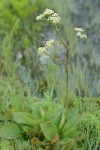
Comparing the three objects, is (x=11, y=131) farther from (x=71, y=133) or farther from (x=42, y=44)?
(x=42, y=44)

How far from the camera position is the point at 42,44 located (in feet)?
14.4

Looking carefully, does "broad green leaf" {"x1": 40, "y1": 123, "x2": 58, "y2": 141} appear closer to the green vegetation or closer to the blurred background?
the green vegetation

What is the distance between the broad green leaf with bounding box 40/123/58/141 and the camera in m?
2.43

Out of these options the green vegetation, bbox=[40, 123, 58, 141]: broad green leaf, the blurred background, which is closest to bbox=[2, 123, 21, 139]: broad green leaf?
the green vegetation

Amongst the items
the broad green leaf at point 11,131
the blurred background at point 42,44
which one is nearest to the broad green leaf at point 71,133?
the broad green leaf at point 11,131

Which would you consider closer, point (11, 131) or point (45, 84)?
point (11, 131)

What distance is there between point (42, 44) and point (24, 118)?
192 centimetres

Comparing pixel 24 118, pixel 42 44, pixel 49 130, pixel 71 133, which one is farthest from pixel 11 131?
pixel 42 44

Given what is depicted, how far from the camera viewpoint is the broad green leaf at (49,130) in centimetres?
243

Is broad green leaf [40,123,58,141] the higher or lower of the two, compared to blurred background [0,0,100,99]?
lower

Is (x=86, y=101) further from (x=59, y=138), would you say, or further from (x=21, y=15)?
(x=21, y=15)

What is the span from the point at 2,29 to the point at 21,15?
0.30 m

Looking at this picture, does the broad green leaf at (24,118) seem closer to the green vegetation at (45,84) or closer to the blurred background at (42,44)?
the green vegetation at (45,84)

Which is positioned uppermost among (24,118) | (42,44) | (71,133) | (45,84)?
(42,44)
